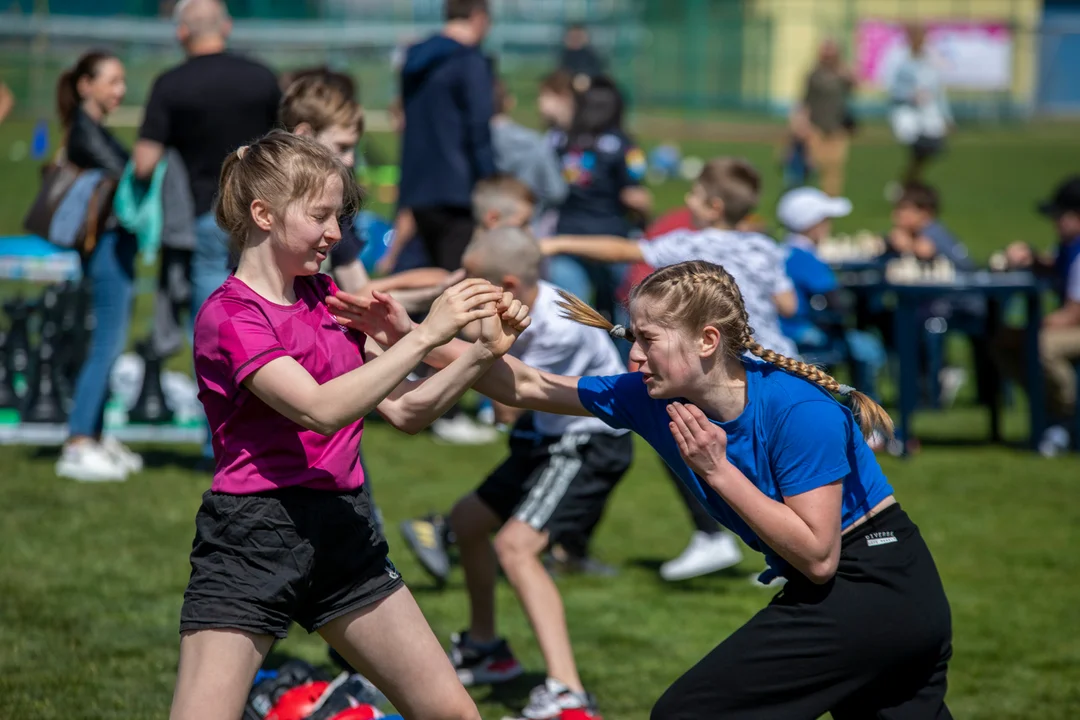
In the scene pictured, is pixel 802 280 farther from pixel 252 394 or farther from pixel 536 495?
pixel 252 394

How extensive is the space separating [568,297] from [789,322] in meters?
4.83

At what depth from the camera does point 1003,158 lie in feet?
99.6

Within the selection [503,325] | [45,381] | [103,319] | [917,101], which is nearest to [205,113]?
[103,319]

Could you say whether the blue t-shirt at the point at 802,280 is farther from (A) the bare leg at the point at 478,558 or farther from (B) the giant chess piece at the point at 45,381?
(B) the giant chess piece at the point at 45,381

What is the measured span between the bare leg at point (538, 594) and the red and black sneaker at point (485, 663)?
1.27 ft

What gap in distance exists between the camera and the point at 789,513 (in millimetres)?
3096

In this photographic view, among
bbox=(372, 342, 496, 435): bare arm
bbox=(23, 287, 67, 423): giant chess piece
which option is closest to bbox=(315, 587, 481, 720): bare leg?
bbox=(372, 342, 496, 435): bare arm

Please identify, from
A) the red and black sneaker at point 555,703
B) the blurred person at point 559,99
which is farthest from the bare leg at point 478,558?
the blurred person at point 559,99

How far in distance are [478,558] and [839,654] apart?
1994 mm

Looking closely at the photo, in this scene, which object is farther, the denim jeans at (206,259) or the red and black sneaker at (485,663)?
the denim jeans at (206,259)

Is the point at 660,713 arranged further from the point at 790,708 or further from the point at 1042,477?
the point at 1042,477

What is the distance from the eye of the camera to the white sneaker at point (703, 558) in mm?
6293

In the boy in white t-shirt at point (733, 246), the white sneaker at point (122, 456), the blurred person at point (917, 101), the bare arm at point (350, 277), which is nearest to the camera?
the bare arm at point (350, 277)

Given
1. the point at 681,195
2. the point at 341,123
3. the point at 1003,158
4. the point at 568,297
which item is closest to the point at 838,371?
the point at 341,123
